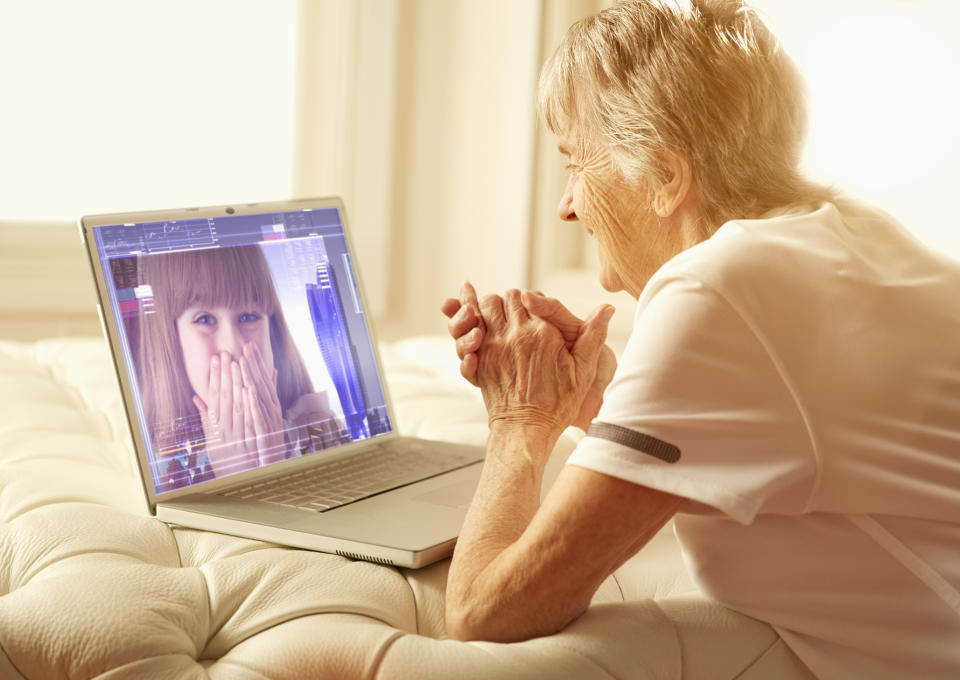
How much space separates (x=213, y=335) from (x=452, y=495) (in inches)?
13.7

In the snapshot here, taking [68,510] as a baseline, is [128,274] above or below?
above

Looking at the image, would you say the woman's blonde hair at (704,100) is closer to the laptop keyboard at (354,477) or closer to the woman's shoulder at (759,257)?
A: the woman's shoulder at (759,257)

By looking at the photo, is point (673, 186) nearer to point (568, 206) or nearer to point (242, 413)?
point (568, 206)

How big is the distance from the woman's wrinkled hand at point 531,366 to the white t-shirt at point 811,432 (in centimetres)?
22

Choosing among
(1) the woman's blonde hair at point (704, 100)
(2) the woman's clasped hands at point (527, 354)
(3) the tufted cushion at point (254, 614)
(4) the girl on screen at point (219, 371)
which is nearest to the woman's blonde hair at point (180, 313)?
(4) the girl on screen at point (219, 371)

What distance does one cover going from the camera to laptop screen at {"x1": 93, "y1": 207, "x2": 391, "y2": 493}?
44.5 inches

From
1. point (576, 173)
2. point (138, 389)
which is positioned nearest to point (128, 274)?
point (138, 389)

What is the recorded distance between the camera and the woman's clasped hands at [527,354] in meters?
1.09

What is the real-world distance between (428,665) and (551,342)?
46 centimetres

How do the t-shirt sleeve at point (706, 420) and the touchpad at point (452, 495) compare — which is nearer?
the t-shirt sleeve at point (706, 420)

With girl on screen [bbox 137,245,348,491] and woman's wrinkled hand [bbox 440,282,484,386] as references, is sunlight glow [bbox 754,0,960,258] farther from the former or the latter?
girl on screen [bbox 137,245,348,491]

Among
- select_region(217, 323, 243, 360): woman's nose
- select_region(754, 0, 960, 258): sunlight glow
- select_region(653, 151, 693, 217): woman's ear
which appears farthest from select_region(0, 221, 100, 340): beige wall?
select_region(653, 151, 693, 217): woman's ear

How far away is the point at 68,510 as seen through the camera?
0.97 m

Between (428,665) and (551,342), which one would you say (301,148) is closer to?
(551,342)
